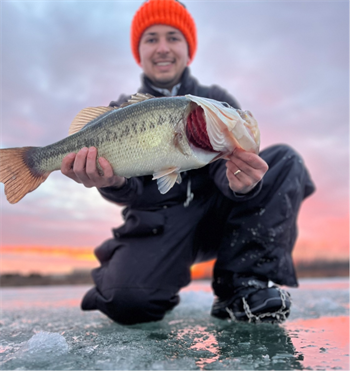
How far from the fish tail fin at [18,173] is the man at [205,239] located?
244 mm

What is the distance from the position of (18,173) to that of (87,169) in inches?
22.1

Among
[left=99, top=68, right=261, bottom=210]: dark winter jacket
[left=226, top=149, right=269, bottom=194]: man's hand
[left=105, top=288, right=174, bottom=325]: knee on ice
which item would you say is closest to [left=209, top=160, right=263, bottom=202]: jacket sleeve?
[left=99, top=68, right=261, bottom=210]: dark winter jacket

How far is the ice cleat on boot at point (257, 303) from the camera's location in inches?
110

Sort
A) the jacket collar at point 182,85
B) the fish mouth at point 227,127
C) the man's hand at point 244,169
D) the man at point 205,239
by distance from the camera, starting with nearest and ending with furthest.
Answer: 1. the fish mouth at point 227,127
2. the man's hand at point 244,169
3. the man at point 205,239
4. the jacket collar at point 182,85

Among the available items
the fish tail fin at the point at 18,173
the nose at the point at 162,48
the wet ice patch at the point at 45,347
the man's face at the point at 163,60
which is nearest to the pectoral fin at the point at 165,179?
the fish tail fin at the point at 18,173

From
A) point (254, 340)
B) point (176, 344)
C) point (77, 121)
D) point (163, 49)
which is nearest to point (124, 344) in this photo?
point (176, 344)

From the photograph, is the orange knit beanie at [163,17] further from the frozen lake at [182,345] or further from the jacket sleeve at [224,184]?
the frozen lake at [182,345]

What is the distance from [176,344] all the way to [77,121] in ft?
5.73

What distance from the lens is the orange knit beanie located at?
13.8 feet

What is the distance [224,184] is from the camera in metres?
3.09

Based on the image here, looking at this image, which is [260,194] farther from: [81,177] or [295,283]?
[81,177]

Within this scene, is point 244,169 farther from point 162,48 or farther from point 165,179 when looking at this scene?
point 162,48

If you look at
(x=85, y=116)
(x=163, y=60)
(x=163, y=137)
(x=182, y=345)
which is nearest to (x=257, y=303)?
(x=182, y=345)

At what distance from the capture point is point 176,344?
6.86 ft
